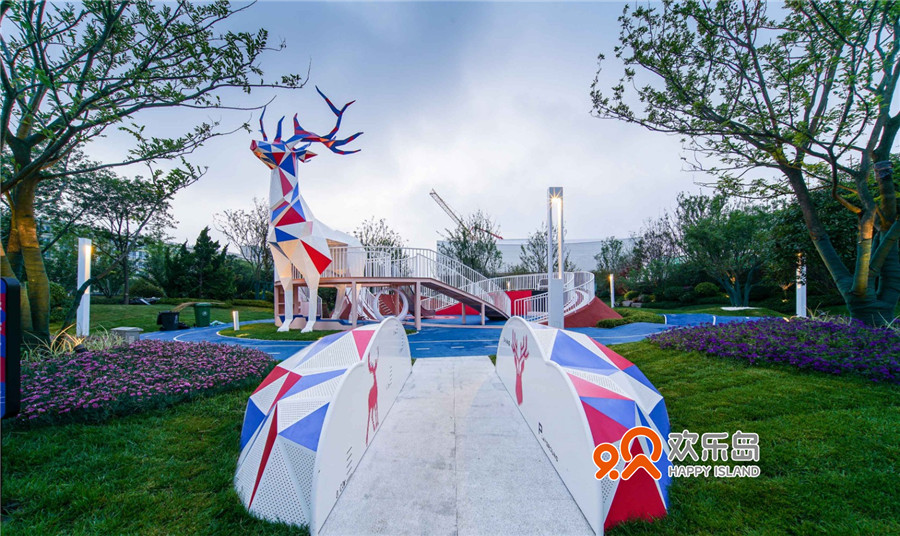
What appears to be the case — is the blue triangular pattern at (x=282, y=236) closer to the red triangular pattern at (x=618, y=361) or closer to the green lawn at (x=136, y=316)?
the green lawn at (x=136, y=316)

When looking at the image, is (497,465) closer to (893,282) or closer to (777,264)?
(893,282)

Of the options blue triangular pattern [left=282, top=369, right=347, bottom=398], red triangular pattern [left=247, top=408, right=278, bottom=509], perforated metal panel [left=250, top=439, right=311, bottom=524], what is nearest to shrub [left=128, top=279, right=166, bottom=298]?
blue triangular pattern [left=282, top=369, right=347, bottom=398]

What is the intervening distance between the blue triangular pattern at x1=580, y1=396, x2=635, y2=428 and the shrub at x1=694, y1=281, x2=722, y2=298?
24.5 meters

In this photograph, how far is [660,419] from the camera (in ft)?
9.83

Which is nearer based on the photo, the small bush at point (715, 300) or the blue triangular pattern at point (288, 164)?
the blue triangular pattern at point (288, 164)

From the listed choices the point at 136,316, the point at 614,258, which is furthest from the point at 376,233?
the point at 614,258

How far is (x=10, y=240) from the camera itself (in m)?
5.06

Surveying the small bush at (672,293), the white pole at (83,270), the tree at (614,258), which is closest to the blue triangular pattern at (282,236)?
the white pole at (83,270)

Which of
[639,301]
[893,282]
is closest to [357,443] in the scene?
[893,282]

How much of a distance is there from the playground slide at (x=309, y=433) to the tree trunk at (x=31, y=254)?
16.0 ft

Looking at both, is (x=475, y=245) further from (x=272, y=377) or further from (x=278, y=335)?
(x=272, y=377)

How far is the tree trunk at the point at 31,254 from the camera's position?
5.11 meters

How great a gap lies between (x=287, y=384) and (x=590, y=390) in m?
2.61

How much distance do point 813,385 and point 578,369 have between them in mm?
3302
